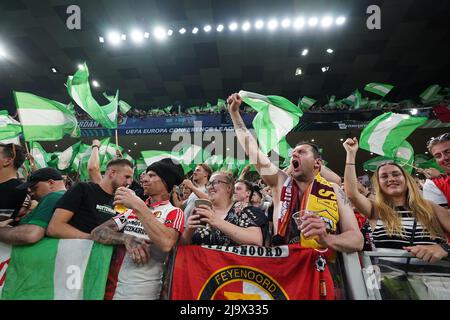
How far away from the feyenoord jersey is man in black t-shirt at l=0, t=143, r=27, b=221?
1.26 meters

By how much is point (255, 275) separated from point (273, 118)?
224 cm

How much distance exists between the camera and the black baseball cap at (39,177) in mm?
2386

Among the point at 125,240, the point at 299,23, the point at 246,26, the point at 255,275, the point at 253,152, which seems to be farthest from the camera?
the point at 246,26

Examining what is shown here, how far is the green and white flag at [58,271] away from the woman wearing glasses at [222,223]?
0.62 meters

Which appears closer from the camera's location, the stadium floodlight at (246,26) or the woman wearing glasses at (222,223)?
the woman wearing glasses at (222,223)

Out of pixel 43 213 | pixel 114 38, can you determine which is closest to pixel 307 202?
pixel 43 213

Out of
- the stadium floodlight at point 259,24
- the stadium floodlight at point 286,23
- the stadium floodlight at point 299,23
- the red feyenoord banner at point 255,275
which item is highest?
the stadium floodlight at point 259,24

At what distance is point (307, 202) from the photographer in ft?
6.59

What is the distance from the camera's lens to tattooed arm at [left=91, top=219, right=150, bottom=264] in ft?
5.79

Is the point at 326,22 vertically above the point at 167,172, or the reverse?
the point at 326,22

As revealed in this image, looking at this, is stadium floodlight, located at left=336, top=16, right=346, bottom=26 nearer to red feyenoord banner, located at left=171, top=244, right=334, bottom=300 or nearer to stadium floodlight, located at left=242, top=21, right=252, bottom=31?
stadium floodlight, located at left=242, top=21, right=252, bottom=31

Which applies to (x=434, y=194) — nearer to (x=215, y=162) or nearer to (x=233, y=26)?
(x=215, y=162)

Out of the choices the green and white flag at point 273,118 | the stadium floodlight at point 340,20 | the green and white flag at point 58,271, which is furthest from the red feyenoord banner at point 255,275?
the stadium floodlight at point 340,20

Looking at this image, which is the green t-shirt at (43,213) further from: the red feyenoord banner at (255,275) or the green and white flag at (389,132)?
the green and white flag at (389,132)
